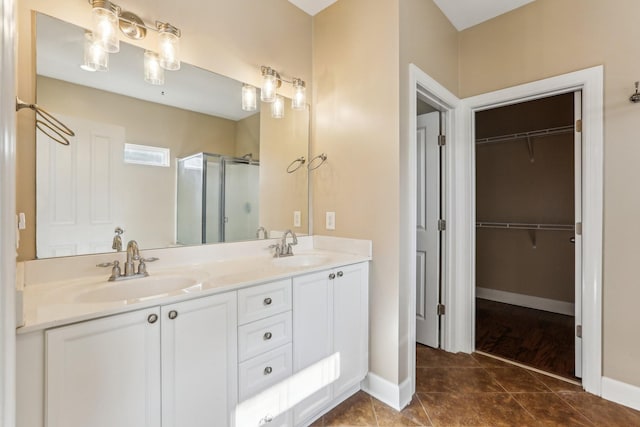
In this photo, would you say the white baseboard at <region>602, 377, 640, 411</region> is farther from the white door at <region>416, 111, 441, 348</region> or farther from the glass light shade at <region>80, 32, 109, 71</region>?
the glass light shade at <region>80, 32, 109, 71</region>

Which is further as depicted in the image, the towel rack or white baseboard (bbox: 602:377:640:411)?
white baseboard (bbox: 602:377:640:411)

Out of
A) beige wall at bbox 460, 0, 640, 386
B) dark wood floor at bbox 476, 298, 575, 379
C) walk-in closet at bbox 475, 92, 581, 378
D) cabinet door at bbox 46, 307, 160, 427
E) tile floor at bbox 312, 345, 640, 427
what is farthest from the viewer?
walk-in closet at bbox 475, 92, 581, 378

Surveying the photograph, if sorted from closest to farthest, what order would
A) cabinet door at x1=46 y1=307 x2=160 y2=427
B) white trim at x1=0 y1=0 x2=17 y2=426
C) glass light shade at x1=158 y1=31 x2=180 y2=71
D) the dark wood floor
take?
white trim at x1=0 y1=0 x2=17 y2=426
cabinet door at x1=46 y1=307 x2=160 y2=427
glass light shade at x1=158 y1=31 x2=180 y2=71
the dark wood floor

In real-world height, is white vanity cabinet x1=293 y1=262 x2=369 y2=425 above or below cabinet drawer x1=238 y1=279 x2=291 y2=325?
below

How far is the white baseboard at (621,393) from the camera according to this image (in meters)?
1.77

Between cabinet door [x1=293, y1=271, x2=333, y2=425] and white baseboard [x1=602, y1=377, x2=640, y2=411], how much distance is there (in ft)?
5.70

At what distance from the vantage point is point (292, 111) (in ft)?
7.36

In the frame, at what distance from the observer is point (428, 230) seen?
2588 millimetres

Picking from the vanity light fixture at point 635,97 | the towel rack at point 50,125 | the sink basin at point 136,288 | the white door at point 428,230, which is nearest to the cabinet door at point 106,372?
the sink basin at point 136,288

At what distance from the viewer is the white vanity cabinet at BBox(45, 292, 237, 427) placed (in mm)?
889

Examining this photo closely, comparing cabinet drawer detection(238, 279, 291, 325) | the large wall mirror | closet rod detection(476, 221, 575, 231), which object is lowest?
cabinet drawer detection(238, 279, 291, 325)

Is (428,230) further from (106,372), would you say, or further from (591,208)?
(106,372)

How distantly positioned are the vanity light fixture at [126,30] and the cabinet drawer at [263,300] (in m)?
1.21

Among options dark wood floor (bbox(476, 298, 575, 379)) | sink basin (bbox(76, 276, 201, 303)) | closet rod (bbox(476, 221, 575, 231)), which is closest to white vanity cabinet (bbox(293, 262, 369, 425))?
sink basin (bbox(76, 276, 201, 303))
